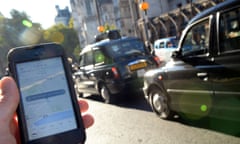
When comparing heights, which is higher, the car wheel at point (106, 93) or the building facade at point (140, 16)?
the building facade at point (140, 16)

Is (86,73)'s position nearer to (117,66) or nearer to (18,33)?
(117,66)

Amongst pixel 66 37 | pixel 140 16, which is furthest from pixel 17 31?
pixel 140 16

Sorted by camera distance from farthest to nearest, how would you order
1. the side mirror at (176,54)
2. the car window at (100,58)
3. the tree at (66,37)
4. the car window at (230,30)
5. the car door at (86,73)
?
the tree at (66,37)
the car door at (86,73)
the car window at (100,58)
the side mirror at (176,54)
the car window at (230,30)

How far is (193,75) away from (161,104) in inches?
50.0

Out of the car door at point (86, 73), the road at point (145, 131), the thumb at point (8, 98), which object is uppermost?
the thumb at point (8, 98)

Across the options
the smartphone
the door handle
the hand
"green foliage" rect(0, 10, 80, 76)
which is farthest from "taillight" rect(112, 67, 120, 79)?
"green foliage" rect(0, 10, 80, 76)

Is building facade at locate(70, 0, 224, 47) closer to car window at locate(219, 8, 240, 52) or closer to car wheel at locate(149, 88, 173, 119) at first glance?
car wheel at locate(149, 88, 173, 119)

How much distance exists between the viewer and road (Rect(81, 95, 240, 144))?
159 inches

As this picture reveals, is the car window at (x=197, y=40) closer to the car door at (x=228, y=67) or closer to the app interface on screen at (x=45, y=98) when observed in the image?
the car door at (x=228, y=67)

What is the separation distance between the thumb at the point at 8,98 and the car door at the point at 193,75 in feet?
9.42

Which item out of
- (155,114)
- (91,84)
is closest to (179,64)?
(155,114)

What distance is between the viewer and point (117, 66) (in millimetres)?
7031

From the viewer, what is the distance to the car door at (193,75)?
3957mm

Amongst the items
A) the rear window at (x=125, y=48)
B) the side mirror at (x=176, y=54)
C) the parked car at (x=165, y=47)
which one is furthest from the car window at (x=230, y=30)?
the parked car at (x=165, y=47)
